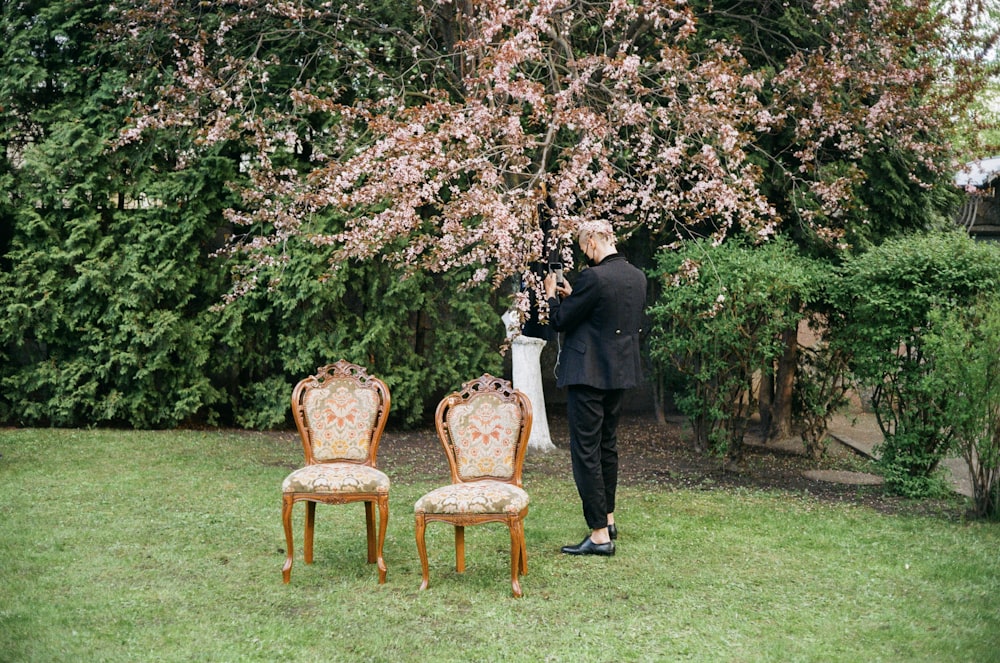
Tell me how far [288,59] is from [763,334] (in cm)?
519

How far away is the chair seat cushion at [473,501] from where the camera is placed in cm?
473

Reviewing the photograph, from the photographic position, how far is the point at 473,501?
186 inches

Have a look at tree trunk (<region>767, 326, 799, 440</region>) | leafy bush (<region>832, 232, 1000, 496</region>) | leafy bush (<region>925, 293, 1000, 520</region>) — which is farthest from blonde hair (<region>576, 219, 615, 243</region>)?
tree trunk (<region>767, 326, 799, 440</region>)

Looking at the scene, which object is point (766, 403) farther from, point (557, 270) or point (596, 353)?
point (596, 353)

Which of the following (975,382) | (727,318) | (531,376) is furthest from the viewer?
(531,376)

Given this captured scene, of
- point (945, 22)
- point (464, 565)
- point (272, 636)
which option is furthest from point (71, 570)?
point (945, 22)

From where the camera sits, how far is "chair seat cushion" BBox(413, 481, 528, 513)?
4.73 meters

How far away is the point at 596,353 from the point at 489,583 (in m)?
1.38

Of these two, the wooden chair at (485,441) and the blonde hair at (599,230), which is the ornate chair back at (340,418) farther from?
the blonde hair at (599,230)

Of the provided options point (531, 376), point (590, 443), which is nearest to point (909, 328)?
point (590, 443)

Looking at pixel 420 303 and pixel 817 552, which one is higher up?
pixel 420 303

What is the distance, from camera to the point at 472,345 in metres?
9.72

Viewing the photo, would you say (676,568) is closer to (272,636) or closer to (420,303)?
(272,636)

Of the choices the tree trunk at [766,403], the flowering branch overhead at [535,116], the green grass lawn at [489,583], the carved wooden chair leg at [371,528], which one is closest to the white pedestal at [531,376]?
the flowering branch overhead at [535,116]
